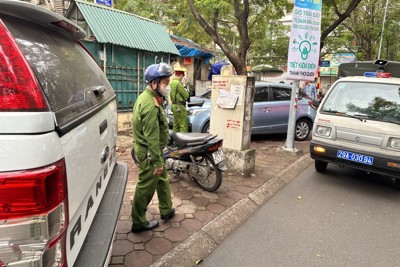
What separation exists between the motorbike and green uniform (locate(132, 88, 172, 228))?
3.24 ft

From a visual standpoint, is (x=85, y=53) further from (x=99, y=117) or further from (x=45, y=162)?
(x=45, y=162)

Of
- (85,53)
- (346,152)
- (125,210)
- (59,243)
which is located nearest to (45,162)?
(59,243)

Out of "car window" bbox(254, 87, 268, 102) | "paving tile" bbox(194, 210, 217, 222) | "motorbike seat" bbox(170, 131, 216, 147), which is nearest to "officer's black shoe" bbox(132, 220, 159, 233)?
"paving tile" bbox(194, 210, 217, 222)

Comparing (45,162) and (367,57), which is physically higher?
(367,57)

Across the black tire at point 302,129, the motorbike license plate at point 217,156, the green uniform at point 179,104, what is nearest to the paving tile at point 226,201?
the motorbike license plate at point 217,156

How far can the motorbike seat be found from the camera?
13.3ft

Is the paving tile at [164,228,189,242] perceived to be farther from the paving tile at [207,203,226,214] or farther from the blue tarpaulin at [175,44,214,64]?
the blue tarpaulin at [175,44,214,64]

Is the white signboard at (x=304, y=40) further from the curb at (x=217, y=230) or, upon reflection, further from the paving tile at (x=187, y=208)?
the paving tile at (x=187, y=208)

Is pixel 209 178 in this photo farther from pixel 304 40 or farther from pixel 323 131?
pixel 304 40

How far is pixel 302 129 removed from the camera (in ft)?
27.4

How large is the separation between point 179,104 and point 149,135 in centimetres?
412

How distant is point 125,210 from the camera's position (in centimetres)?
361

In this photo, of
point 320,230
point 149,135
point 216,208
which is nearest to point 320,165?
point 320,230

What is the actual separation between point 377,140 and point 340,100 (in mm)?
979
